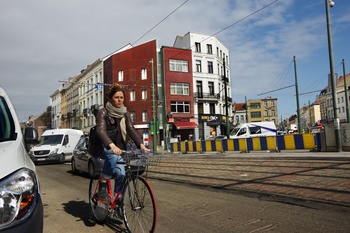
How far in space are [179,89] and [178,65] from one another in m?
3.69

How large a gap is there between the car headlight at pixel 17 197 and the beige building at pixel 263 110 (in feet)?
352

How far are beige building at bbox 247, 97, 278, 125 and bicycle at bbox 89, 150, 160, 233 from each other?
10575 centimetres

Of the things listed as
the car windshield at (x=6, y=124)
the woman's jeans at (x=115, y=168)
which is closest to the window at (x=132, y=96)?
the woman's jeans at (x=115, y=168)

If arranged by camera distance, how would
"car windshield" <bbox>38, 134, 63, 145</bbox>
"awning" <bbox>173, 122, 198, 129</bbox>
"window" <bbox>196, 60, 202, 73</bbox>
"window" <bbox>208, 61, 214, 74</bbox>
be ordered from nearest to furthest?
"car windshield" <bbox>38, 134, 63, 145</bbox> < "awning" <bbox>173, 122, 198, 129</bbox> < "window" <bbox>196, 60, 202, 73</bbox> < "window" <bbox>208, 61, 214, 74</bbox>

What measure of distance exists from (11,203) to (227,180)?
6739 millimetres

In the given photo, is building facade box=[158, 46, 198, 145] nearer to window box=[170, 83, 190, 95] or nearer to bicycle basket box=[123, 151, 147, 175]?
window box=[170, 83, 190, 95]

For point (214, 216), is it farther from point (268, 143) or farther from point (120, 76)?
point (120, 76)

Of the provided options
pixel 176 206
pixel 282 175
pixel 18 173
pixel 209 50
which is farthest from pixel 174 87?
pixel 18 173

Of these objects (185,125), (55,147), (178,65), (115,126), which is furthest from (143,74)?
(115,126)

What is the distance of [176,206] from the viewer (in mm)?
5582

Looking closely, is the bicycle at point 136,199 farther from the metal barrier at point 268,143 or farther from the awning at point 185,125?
the awning at point 185,125

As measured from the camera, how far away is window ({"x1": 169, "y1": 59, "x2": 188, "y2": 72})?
45.3 m

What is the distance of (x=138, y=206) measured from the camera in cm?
375

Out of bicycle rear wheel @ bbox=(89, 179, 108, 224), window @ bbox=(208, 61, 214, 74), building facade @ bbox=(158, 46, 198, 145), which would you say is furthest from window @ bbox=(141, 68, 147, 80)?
bicycle rear wheel @ bbox=(89, 179, 108, 224)
